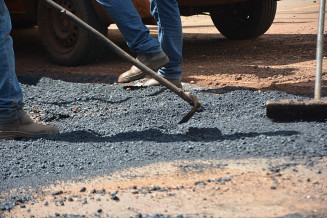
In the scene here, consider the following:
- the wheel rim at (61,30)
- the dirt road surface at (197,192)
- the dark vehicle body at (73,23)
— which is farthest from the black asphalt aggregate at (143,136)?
the wheel rim at (61,30)

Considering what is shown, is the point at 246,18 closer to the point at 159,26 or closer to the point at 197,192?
the point at 159,26

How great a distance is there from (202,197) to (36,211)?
0.71 m

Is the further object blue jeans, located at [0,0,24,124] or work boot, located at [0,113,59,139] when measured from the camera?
work boot, located at [0,113,59,139]

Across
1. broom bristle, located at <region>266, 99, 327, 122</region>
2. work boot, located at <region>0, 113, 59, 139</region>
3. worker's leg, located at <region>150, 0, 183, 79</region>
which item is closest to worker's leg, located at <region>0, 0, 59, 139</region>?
work boot, located at <region>0, 113, 59, 139</region>

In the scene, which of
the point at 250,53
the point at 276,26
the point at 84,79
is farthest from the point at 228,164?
the point at 276,26

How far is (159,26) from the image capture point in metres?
4.09

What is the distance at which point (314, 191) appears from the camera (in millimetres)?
2246

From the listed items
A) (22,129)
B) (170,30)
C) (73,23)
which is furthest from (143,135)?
(73,23)

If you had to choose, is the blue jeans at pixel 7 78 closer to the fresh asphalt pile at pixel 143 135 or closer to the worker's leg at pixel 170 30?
the fresh asphalt pile at pixel 143 135

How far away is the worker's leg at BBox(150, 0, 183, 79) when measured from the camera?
399cm

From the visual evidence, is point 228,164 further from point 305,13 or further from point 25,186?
point 305,13

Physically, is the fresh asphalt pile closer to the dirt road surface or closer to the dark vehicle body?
the dirt road surface

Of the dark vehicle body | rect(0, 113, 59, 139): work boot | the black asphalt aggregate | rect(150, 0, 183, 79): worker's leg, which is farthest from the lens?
the dark vehicle body

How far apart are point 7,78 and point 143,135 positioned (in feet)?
2.84
